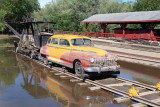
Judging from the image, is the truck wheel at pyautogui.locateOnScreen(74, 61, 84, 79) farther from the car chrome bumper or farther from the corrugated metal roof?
the corrugated metal roof

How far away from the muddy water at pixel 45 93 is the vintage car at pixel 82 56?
941 millimetres

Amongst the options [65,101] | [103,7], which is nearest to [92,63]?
[65,101]

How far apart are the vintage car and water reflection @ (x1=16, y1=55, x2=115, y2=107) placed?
A: 94cm

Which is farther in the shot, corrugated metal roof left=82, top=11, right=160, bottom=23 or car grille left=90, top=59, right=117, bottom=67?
corrugated metal roof left=82, top=11, right=160, bottom=23

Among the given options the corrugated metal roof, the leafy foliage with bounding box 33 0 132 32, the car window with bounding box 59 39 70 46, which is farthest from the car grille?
the leafy foliage with bounding box 33 0 132 32

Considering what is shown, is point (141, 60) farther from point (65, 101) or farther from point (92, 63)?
point (65, 101)

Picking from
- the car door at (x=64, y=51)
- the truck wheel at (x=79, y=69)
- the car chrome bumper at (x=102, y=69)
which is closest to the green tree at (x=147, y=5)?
the car door at (x=64, y=51)

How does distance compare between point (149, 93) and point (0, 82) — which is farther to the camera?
point (0, 82)

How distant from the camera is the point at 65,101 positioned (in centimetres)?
639

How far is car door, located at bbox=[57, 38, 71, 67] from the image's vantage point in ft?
31.4

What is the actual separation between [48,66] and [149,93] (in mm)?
7026

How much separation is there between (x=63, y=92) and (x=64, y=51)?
9.98 feet

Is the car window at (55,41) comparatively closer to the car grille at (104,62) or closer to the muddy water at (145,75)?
the car grille at (104,62)

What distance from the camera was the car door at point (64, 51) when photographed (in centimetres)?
956
